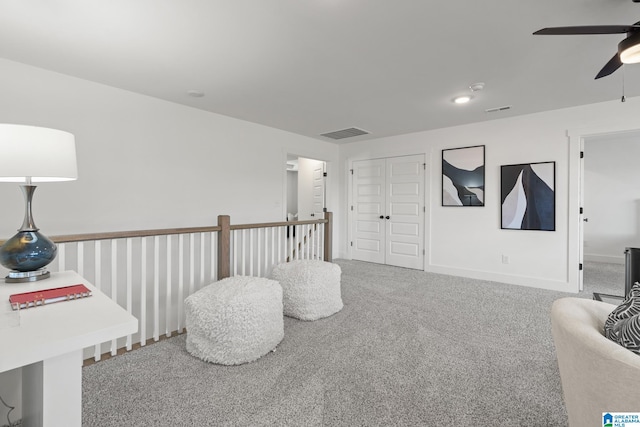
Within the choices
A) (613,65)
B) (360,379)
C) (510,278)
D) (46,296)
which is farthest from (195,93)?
(510,278)

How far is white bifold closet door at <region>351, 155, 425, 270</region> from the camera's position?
5.02m

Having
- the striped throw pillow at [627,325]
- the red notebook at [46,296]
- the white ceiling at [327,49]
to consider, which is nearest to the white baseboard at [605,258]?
the white ceiling at [327,49]

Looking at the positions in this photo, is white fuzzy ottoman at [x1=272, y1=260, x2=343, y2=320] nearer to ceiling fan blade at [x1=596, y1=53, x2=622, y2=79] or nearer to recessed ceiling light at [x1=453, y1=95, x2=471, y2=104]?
recessed ceiling light at [x1=453, y1=95, x2=471, y2=104]

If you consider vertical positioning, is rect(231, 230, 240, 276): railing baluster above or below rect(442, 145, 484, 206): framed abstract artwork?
below

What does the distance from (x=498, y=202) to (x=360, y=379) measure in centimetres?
359

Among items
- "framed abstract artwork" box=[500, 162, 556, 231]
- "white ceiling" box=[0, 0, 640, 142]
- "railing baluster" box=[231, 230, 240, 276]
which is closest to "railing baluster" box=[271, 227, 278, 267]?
"railing baluster" box=[231, 230, 240, 276]

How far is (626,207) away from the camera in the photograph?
5.50m

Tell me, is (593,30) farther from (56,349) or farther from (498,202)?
(498,202)

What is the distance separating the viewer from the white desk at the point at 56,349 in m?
0.75

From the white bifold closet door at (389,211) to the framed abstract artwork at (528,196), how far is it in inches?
48.9

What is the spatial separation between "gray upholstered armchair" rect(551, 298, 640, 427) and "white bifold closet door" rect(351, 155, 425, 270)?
12.6 feet

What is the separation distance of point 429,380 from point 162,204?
10.7 feet

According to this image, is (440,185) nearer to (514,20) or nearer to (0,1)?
(514,20)

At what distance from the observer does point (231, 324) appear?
79.3 inches
